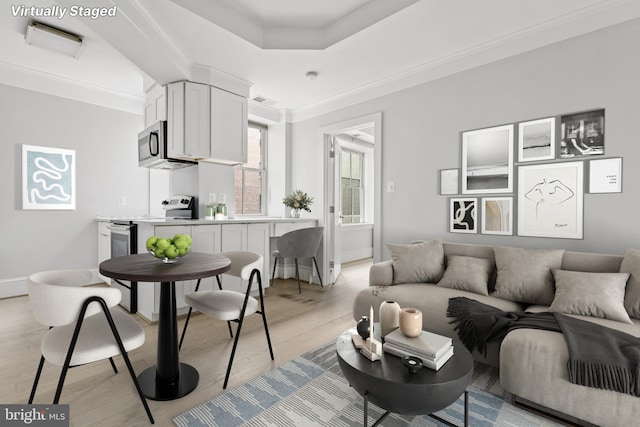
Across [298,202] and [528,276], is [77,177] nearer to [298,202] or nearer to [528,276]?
[298,202]

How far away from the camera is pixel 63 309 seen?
1361 mm

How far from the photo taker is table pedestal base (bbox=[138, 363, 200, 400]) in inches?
70.2

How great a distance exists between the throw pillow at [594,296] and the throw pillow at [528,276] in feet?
0.55

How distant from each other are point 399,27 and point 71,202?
14.7 ft

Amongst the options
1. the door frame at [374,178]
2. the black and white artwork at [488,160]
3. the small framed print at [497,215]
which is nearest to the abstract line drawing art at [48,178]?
the door frame at [374,178]

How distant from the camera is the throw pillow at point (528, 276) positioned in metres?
2.24

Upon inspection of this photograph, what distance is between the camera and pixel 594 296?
1.92 metres

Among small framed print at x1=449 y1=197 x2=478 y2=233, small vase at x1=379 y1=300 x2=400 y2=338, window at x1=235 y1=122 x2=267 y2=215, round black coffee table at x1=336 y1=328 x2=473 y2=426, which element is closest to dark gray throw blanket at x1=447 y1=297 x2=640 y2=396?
round black coffee table at x1=336 y1=328 x2=473 y2=426

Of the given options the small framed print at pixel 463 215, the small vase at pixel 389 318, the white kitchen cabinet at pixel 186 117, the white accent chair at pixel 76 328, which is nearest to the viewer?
the white accent chair at pixel 76 328

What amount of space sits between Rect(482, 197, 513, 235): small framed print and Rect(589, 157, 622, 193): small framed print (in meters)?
0.57

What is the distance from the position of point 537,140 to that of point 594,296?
4.47 ft

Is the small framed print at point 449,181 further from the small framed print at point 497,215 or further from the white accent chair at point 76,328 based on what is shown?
the white accent chair at point 76,328

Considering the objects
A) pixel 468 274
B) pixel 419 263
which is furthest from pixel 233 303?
pixel 468 274

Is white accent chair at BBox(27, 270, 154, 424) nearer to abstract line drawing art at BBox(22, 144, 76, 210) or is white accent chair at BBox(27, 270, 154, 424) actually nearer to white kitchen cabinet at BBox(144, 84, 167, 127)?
white kitchen cabinet at BBox(144, 84, 167, 127)
